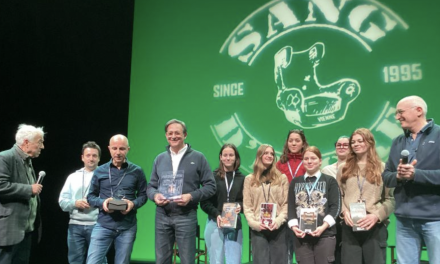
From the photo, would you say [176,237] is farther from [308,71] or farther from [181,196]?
[308,71]

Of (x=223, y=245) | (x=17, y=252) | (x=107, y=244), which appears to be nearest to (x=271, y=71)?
(x=223, y=245)

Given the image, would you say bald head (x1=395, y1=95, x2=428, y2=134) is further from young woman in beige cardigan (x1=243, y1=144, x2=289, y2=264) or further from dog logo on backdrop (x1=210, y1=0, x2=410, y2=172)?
dog logo on backdrop (x1=210, y1=0, x2=410, y2=172)

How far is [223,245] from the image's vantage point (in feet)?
12.4

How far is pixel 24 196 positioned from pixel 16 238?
1.02 ft

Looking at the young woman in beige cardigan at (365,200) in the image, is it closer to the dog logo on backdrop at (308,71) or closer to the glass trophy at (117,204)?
the dog logo on backdrop at (308,71)

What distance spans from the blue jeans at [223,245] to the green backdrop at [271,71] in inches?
69.3

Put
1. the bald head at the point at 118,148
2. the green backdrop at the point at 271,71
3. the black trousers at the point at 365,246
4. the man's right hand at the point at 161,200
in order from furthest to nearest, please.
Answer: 1. the green backdrop at the point at 271,71
2. the bald head at the point at 118,148
3. the man's right hand at the point at 161,200
4. the black trousers at the point at 365,246

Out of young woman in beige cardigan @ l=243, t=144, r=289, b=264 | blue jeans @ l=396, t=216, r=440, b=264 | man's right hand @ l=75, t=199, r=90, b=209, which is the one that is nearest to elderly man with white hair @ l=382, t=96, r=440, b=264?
blue jeans @ l=396, t=216, r=440, b=264

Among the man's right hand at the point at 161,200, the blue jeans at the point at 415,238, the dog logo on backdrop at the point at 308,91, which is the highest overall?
the dog logo on backdrop at the point at 308,91

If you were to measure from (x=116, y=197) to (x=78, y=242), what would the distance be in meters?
0.79

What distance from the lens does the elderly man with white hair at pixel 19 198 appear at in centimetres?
316

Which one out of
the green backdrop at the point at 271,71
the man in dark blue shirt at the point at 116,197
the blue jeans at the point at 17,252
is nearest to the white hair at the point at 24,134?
the man in dark blue shirt at the point at 116,197

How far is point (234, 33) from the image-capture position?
5824 mm

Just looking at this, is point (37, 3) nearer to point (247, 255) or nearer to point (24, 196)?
point (24, 196)
